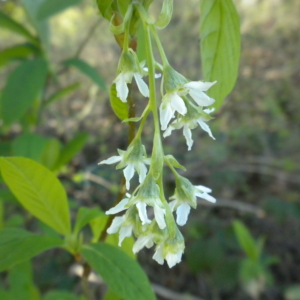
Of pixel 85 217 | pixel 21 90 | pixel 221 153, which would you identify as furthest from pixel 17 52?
pixel 221 153

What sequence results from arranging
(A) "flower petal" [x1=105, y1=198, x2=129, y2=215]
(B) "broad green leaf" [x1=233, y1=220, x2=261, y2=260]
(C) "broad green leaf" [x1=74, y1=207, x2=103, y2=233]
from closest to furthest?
1. (A) "flower petal" [x1=105, y1=198, x2=129, y2=215]
2. (C) "broad green leaf" [x1=74, y1=207, x2=103, y2=233]
3. (B) "broad green leaf" [x1=233, y1=220, x2=261, y2=260]

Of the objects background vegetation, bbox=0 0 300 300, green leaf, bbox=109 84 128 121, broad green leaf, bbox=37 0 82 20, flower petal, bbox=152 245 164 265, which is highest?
broad green leaf, bbox=37 0 82 20

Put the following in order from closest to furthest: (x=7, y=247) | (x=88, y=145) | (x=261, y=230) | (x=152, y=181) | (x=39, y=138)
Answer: (x=152, y=181)
(x=7, y=247)
(x=39, y=138)
(x=261, y=230)
(x=88, y=145)

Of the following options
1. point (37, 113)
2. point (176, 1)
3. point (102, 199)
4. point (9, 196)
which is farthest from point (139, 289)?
point (176, 1)

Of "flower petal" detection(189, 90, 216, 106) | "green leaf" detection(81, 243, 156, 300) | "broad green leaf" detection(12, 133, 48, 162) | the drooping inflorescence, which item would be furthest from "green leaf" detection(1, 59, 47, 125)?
"flower petal" detection(189, 90, 216, 106)

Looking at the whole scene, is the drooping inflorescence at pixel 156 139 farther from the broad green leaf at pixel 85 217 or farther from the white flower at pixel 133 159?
the broad green leaf at pixel 85 217

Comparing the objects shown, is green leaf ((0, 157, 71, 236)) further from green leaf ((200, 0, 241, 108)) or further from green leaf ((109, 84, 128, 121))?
green leaf ((200, 0, 241, 108))

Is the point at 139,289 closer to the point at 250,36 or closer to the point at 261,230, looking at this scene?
the point at 261,230
